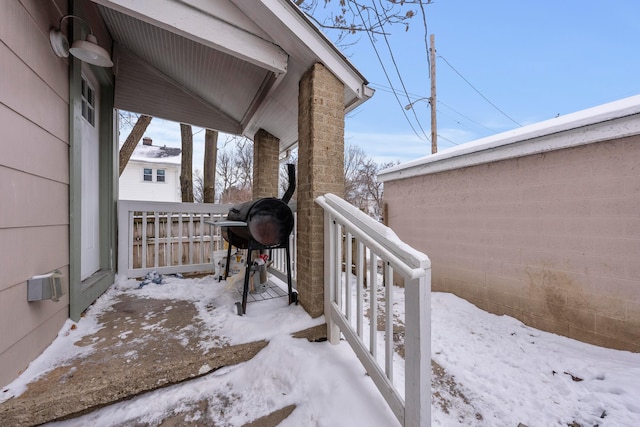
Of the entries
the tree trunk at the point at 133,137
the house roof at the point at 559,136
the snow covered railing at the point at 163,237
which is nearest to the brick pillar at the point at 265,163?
the snow covered railing at the point at 163,237

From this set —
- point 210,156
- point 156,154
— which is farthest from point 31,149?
point 156,154

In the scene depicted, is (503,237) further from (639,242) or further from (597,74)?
(597,74)

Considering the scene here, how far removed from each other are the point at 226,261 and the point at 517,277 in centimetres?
378

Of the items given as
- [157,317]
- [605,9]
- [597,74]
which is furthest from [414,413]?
[597,74]

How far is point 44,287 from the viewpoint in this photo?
1.71 meters

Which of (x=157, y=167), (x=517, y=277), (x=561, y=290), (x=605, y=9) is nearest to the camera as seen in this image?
(x=561, y=290)

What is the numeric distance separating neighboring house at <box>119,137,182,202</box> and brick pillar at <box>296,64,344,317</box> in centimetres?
1549

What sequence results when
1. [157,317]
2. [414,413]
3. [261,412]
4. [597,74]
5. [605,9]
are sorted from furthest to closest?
[597,74] < [605,9] < [157,317] < [261,412] < [414,413]

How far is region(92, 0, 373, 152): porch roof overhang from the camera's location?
213cm

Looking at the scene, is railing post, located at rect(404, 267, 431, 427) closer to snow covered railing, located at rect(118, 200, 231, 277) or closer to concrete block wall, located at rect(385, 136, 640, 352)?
concrete block wall, located at rect(385, 136, 640, 352)

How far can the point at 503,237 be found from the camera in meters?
3.59

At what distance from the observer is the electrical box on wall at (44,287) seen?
166cm

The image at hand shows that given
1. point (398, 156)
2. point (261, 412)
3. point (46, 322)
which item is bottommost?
point (261, 412)

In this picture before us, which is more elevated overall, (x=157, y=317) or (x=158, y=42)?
(x=158, y=42)
